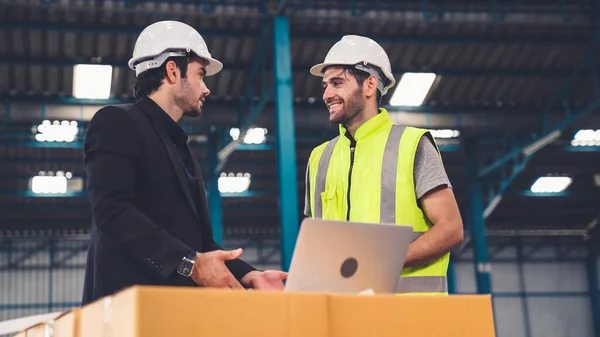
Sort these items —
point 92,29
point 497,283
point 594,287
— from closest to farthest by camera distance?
point 92,29 < point 497,283 < point 594,287

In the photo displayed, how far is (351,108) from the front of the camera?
175 inches

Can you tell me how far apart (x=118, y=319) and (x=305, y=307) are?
0.52 m

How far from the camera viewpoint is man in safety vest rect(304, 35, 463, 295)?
3.89 metres

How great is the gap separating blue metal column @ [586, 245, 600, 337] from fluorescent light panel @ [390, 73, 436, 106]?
622 inches

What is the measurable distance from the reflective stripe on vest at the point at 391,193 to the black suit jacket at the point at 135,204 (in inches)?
32.0

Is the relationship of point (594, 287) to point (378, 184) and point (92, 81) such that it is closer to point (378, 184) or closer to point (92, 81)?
point (92, 81)

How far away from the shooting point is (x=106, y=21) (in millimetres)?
15891

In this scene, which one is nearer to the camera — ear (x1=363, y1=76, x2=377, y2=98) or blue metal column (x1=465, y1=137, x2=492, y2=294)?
ear (x1=363, y1=76, x2=377, y2=98)

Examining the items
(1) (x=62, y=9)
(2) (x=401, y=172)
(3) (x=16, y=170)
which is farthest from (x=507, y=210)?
(2) (x=401, y=172)

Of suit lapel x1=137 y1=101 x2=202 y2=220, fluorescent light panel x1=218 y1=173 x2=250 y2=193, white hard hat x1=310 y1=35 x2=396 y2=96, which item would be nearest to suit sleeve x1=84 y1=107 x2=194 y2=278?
suit lapel x1=137 y1=101 x2=202 y2=220

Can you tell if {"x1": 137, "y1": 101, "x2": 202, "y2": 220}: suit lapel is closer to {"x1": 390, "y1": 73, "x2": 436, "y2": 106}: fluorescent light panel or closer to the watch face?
the watch face

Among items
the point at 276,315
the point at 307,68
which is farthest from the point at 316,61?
the point at 276,315

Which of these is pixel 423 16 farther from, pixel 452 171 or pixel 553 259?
pixel 553 259

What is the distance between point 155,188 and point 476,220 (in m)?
18.9
